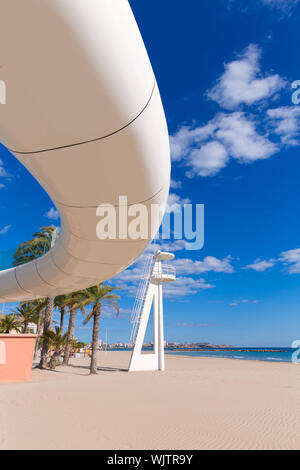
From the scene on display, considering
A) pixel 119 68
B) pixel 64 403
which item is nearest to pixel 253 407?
pixel 64 403

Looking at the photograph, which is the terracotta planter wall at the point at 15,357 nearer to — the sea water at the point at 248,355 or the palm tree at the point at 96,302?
the palm tree at the point at 96,302

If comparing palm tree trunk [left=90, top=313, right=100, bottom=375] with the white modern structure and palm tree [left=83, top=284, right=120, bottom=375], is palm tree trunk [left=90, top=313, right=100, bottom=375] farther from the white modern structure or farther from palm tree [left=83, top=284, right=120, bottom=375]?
the white modern structure

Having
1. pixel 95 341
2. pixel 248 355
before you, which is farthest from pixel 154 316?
pixel 248 355

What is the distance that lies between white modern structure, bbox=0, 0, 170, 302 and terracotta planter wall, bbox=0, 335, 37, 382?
1020 cm

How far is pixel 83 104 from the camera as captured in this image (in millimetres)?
2332

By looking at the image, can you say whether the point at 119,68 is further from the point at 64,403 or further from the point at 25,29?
the point at 64,403

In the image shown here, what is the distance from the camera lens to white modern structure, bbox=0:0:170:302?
6.25ft

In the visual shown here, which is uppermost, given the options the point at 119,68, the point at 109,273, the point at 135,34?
the point at 135,34

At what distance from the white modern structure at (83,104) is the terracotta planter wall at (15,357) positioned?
33.5ft

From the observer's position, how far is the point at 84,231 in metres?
5.17

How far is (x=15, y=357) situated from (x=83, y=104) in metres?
12.5

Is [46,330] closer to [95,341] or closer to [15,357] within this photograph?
[95,341]

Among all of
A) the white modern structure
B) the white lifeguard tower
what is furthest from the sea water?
the white modern structure
